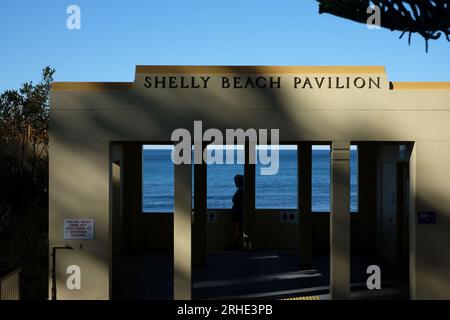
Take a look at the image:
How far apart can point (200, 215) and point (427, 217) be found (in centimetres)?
561

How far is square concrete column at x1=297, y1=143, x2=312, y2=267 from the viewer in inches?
627

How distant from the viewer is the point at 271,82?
39.5 ft

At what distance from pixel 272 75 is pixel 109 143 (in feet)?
9.73

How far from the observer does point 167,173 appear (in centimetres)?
12750

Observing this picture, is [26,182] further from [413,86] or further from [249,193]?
[413,86]

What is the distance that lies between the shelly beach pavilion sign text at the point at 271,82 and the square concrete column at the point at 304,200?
3.76 meters

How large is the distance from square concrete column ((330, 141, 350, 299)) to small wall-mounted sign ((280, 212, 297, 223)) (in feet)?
22.6

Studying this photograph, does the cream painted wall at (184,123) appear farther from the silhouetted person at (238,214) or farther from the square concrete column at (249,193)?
the silhouetted person at (238,214)

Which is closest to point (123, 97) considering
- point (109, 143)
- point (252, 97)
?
point (109, 143)

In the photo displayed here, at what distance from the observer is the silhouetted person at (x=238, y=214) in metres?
18.8

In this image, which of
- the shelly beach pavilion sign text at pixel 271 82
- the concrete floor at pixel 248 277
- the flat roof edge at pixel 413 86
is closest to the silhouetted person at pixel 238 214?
the concrete floor at pixel 248 277

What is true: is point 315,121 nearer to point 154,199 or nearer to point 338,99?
point 338,99

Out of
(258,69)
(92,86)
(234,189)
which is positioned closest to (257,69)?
(258,69)

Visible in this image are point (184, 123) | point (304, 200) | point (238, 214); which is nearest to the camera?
point (184, 123)
